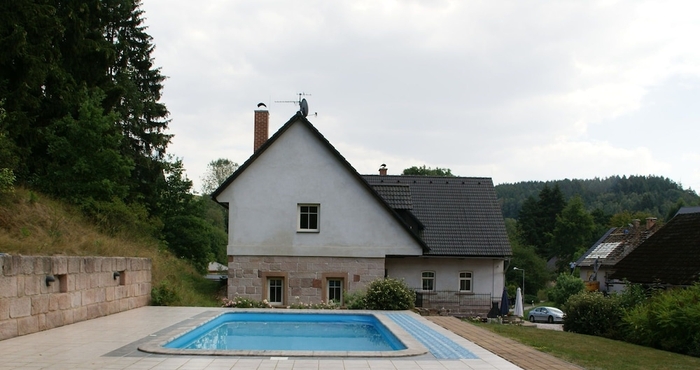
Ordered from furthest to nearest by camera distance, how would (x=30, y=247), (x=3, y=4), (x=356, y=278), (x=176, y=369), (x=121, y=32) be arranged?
(x=121, y=32) < (x=356, y=278) < (x=3, y=4) < (x=30, y=247) < (x=176, y=369)

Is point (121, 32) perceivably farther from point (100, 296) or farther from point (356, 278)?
point (100, 296)

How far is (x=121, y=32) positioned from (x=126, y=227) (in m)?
17.4

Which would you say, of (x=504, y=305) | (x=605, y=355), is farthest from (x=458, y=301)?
(x=605, y=355)

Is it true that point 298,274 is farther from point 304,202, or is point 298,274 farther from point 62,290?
point 62,290

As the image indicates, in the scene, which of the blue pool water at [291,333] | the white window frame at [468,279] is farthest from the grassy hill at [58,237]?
the white window frame at [468,279]

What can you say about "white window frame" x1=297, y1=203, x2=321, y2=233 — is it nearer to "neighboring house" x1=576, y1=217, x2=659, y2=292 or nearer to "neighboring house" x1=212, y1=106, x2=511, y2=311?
"neighboring house" x1=212, y1=106, x2=511, y2=311

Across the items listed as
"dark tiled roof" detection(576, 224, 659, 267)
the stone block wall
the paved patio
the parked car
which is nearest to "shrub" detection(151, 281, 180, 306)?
the stone block wall

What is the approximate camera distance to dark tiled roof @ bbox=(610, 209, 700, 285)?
22.0 m

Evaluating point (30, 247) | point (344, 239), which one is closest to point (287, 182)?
point (344, 239)

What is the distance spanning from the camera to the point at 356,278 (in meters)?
21.9

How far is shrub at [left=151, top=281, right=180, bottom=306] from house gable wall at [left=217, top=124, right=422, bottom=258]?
3.67 metres

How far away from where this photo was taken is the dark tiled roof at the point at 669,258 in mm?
22020

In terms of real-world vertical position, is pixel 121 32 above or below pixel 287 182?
above

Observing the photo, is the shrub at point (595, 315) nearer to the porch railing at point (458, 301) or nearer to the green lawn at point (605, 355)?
the green lawn at point (605, 355)
